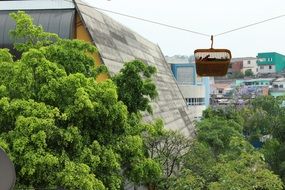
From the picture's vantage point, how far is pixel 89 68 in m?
10.8

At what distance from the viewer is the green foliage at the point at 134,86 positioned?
1101 centimetres

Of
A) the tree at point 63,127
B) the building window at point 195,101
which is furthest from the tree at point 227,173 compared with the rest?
the building window at point 195,101

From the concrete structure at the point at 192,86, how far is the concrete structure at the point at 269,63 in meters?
30.4

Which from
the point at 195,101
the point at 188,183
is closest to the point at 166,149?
the point at 188,183

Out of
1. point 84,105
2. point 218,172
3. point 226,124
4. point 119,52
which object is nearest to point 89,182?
point 84,105

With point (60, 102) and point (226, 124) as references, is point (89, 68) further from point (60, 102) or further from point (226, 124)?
point (226, 124)

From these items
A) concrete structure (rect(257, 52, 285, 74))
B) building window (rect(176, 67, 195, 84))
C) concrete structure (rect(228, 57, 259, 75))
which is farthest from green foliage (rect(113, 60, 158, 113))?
concrete structure (rect(228, 57, 259, 75))

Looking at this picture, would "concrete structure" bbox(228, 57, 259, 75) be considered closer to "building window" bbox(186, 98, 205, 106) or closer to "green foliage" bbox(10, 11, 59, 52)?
"building window" bbox(186, 98, 205, 106)

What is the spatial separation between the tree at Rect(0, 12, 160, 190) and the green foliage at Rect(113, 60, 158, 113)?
863mm

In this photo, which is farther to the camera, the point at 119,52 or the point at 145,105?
the point at 119,52

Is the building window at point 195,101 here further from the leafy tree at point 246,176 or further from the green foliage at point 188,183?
the green foliage at point 188,183

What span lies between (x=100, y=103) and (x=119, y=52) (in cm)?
1176

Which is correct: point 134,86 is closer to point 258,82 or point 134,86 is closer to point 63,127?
point 63,127

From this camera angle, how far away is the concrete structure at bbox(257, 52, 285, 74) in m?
78.4
